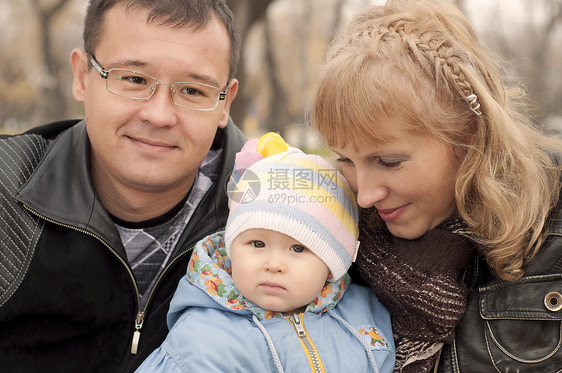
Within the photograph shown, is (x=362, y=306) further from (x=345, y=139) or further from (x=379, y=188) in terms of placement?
(x=345, y=139)

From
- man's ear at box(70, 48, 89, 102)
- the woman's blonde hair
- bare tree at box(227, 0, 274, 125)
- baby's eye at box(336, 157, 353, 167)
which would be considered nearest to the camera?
the woman's blonde hair

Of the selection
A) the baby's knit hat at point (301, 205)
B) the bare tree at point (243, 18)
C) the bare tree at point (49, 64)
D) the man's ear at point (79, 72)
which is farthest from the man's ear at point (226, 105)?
the bare tree at point (49, 64)

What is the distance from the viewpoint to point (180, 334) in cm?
237

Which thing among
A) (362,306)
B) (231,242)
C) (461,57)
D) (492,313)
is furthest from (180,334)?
(461,57)

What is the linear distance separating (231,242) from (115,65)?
1080 mm

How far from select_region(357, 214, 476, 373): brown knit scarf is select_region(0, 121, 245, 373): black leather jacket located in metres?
0.94

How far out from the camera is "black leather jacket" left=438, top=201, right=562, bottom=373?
90.0 inches

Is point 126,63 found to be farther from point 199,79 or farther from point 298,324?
point 298,324

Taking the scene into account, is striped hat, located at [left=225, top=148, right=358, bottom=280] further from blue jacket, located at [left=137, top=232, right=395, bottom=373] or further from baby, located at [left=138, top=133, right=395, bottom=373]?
blue jacket, located at [left=137, top=232, right=395, bottom=373]

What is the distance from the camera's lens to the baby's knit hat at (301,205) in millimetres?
2412

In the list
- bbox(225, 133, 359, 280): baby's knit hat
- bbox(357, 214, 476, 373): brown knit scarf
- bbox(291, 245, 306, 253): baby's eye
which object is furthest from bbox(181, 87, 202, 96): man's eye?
bbox(357, 214, 476, 373): brown knit scarf

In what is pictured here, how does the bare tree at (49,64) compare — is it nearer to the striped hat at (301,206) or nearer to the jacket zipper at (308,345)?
the striped hat at (301,206)

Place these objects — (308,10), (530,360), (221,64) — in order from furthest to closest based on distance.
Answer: (308,10), (221,64), (530,360)

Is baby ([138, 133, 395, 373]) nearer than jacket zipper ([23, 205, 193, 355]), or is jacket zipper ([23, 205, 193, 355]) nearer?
baby ([138, 133, 395, 373])
